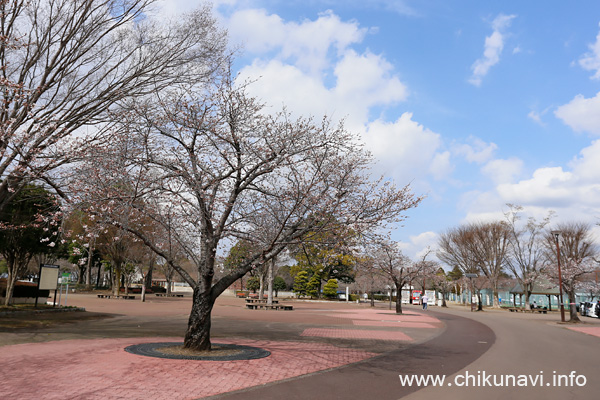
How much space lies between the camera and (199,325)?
32.3ft

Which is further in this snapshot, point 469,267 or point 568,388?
point 469,267

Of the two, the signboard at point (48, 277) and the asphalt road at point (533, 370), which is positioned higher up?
the signboard at point (48, 277)

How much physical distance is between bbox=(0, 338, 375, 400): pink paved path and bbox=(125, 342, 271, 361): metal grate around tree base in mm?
272

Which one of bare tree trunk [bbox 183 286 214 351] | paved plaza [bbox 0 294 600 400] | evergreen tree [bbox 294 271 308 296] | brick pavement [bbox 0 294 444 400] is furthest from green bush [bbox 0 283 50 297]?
evergreen tree [bbox 294 271 308 296]

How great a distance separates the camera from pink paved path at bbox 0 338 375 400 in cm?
638

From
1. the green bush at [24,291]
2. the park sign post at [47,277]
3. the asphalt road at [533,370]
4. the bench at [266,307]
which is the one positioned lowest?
the bench at [266,307]

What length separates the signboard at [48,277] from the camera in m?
20.7

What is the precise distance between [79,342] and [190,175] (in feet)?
18.2

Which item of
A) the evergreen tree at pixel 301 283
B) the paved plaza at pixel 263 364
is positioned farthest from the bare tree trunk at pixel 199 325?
the evergreen tree at pixel 301 283

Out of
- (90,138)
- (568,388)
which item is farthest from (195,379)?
(90,138)

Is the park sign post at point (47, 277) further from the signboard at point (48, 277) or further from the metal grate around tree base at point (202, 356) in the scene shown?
the metal grate around tree base at point (202, 356)

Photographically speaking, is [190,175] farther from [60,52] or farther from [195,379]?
[60,52]

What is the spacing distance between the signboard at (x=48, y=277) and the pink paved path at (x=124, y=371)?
11.3 metres

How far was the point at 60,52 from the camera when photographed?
39.5 ft
